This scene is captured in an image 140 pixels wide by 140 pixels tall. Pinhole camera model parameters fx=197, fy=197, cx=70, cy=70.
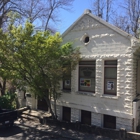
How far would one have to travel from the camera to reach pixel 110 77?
35.7ft

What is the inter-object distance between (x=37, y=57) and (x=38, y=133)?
4229mm

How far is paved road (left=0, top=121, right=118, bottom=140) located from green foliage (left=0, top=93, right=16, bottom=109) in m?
3.05

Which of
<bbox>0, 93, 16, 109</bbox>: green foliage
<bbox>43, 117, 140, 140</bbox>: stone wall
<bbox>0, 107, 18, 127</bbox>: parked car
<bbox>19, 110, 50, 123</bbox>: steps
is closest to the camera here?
<bbox>43, 117, 140, 140</bbox>: stone wall

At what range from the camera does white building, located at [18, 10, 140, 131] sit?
1009cm

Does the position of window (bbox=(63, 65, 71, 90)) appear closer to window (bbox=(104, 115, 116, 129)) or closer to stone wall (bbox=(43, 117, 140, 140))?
stone wall (bbox=(43, 117, 140, 140))

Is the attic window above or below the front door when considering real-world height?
above

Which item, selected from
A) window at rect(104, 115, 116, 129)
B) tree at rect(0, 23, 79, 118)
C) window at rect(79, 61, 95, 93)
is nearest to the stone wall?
window at rect(104, 115, 116, 129)

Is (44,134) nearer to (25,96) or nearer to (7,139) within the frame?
(7,139)

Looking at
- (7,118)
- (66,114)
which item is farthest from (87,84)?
(7,118)

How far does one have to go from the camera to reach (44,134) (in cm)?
1075

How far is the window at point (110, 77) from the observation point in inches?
421

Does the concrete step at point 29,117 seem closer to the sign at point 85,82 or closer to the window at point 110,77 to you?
the sign at point 85,82

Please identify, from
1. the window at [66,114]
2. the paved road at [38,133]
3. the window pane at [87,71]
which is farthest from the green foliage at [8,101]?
the window pane at [87,71]

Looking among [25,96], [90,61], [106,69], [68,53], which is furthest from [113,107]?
[25,96]
